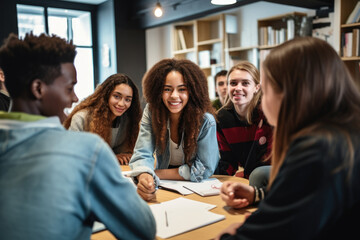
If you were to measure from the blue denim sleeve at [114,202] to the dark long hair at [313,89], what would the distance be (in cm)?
44

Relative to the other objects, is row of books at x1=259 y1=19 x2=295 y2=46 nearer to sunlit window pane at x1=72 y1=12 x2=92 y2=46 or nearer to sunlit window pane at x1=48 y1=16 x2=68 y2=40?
sunlit window pane at x1=72 y1=12 x2=92 y2=46

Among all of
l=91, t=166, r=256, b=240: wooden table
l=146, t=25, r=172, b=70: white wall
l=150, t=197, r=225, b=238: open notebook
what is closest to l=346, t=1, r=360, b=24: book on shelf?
l=91, t=166, r=256, b=240: wooden table

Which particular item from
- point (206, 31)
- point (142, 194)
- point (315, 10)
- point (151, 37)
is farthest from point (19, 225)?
point (151, 37)

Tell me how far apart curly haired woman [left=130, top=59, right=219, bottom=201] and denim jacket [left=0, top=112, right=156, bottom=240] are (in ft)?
3.06

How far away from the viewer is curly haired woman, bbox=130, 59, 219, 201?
181cm

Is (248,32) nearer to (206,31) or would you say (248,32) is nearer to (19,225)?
(206,31)

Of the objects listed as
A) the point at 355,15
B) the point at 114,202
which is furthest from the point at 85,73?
the point at 114,202

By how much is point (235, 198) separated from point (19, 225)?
2.62ft

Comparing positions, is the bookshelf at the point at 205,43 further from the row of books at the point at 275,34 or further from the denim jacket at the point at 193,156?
the denim jacket at the point at 193,156

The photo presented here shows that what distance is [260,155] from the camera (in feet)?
6.68

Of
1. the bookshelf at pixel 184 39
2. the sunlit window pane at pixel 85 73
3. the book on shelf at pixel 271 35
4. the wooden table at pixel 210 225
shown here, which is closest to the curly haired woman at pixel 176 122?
the wooden table at pixel 210 225

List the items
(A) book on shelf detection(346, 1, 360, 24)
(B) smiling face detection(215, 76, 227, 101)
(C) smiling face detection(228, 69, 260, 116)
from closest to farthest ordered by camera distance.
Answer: (C) smiling face detection(228, 69, 260, 116) < (A) book on shelf detection(346, 1, 360, 24) < (B) smiling face detection(215, 76, 227, 101)

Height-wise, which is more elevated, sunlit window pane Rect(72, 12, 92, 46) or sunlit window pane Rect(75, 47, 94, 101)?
sunlit window pane Rect(72, 12, 92, 46)

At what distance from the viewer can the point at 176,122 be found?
6.53ft
